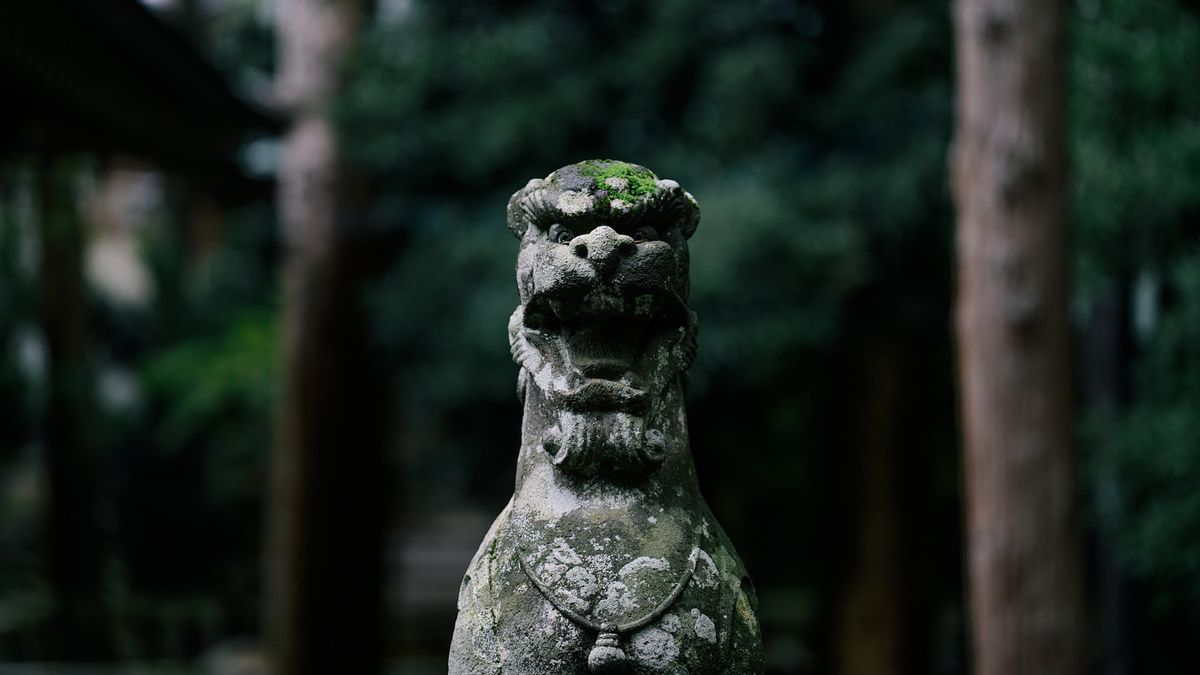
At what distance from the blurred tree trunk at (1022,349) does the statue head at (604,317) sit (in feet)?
10.3

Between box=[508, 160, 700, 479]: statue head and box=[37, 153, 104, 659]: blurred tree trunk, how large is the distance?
30.0ft

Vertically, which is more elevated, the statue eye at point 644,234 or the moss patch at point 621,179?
the moss patch at point 621,179

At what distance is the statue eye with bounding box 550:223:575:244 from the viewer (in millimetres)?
2920

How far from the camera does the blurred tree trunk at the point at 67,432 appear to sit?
1116 cm

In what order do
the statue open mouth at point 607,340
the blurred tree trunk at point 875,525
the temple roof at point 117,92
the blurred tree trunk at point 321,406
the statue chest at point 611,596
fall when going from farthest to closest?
the blurred tree trunk at point 321,406 → the blurred tree trunk at point 875,525 → the temple roof at point 117,92 → the statue open mouth at point 607,340 → the statue chest at point 611,596

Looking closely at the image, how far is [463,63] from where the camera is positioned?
24.5ft

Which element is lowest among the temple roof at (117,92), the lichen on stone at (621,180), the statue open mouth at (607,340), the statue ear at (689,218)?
the statue open mouth at (607,340)

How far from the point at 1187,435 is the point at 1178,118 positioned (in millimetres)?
1638

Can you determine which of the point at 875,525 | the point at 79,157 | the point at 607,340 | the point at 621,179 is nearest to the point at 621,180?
the point at 621,179

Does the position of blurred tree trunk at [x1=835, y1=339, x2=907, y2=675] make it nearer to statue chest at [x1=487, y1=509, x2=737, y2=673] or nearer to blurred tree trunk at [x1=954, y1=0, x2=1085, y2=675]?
blurred tree trunk at [x1=954, y1=0, x2=1085, y2=675]

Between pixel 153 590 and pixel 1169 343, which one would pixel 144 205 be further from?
pixel 1169 343

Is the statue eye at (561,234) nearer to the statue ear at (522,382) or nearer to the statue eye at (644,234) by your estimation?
the statue eye at (644,234)

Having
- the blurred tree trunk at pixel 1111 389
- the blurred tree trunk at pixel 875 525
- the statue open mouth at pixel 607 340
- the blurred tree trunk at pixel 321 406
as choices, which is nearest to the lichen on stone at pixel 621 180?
the statue open mouth at pixel 607 340

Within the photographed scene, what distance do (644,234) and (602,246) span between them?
0.51 feet
